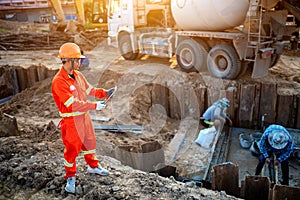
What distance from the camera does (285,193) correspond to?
4582mm

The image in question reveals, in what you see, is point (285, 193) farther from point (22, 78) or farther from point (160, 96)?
point (22, 78)

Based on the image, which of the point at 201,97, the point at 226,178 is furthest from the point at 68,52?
the point at 201,97

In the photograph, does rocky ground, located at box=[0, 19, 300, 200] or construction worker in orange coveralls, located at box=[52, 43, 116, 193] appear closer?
construction worker in orange coveralls, located at box=[52, 43, 116, 193]

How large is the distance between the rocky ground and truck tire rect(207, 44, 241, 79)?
1.91 feet

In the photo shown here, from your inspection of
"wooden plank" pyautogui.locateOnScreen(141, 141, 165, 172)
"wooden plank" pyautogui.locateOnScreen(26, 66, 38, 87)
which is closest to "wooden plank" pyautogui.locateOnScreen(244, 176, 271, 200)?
"wooden plank" pyautogui.locateOnScreen(141, 141, 165, 172)

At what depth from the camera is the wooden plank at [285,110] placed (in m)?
8.40

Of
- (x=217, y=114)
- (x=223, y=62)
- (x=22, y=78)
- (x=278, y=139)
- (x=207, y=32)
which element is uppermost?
(x=207, y=32)

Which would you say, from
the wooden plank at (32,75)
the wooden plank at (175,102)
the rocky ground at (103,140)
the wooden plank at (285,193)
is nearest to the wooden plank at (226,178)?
the rocky ground at (103,140)

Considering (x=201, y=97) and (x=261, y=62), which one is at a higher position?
(x=261, y=62)

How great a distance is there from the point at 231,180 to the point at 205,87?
451 cm

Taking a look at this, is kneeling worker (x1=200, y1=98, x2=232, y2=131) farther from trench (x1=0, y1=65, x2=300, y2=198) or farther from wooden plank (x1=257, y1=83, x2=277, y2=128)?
wooden plank (x1=257, y1=83, x2=277, y2=128)

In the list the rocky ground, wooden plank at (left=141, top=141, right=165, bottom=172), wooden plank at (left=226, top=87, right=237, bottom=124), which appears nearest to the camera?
the rocky ground

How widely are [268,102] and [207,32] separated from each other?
3.15 meters

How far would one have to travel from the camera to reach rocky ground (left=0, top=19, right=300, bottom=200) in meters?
4.39
